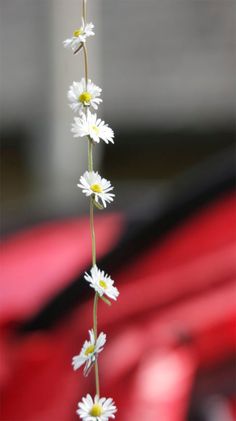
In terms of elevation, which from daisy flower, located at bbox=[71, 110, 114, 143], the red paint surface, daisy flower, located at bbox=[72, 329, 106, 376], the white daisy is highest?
the red paint surface

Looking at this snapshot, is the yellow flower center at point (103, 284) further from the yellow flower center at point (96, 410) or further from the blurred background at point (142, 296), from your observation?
the blurred background at point (142, 296)

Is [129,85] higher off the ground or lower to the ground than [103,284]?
higher

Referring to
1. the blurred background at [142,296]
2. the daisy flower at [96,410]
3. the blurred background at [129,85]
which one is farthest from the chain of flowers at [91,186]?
the blurred background at [129,85]

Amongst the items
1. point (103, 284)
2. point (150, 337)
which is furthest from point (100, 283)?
point (150, 337)

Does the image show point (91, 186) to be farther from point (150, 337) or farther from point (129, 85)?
point (129, 85)

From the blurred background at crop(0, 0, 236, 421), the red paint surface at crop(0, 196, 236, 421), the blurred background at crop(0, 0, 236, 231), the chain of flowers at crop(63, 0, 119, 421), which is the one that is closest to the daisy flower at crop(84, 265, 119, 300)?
the chain of flowers at crop(63, 0, 119, 421)

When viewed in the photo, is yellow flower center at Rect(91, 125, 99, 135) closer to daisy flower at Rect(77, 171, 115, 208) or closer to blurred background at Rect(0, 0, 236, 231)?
daisy flower at Rect(77, 171, 115, 208)

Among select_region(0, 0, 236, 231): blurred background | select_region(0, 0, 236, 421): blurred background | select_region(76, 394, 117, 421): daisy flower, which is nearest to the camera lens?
select_region(76, 394, 117, 421): daisy flower
